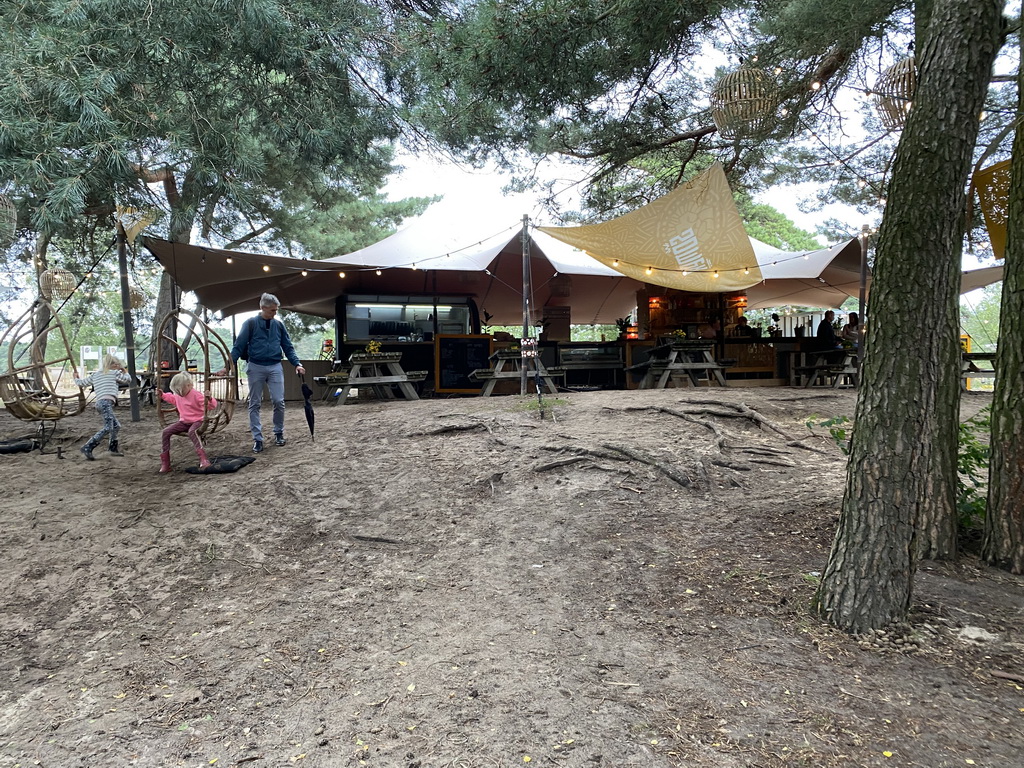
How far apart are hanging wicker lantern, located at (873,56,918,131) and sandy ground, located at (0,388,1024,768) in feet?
7.60

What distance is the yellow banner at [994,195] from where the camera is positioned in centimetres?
312

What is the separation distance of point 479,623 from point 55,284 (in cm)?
684

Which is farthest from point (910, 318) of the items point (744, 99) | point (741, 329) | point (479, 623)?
point (741, 329)

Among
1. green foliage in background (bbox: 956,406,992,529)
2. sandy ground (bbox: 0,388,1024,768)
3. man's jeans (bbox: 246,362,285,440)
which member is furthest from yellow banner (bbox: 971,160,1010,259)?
man's jeans (bbox: 246,362,285,440)

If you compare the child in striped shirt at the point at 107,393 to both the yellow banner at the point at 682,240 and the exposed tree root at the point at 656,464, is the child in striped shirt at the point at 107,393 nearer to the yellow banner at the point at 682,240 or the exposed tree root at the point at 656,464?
the exposed tree root at the point at 656,464

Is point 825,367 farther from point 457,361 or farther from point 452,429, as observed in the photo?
point 452,429

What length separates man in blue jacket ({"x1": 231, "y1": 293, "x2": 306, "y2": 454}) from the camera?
496 cm

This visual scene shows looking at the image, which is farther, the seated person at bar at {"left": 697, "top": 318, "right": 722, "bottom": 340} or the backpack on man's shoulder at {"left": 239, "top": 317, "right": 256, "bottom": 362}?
the seated person at bar at {"left": 697, "top": 318, "right": 722, "bottom": 340}

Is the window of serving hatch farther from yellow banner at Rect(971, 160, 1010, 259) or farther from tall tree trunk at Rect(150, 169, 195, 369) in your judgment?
yellow banner at Rect(971, 160, 1010, 259)

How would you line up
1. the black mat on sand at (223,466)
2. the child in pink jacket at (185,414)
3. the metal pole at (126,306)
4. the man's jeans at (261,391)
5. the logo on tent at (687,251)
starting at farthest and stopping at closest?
the logo on tent at (687,251) → the metal pole at (126,306) → the man's jeans at (261,391) → the child in pink jacket at (185,414) → the black mat on sand at (223,466)

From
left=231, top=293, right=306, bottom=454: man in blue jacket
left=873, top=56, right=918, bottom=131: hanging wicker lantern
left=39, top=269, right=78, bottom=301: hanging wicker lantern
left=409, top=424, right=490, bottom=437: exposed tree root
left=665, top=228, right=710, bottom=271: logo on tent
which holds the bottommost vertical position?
left=409, top=424, right=490, bottom=437: exposed tree root

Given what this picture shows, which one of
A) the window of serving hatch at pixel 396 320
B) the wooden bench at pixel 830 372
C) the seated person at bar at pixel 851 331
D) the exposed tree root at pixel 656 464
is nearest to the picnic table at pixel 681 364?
the wooden bench at pixel 830 372

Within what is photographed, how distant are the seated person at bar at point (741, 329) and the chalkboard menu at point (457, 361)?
5.20 m

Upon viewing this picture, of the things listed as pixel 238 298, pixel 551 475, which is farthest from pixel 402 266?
pixel 551 475
